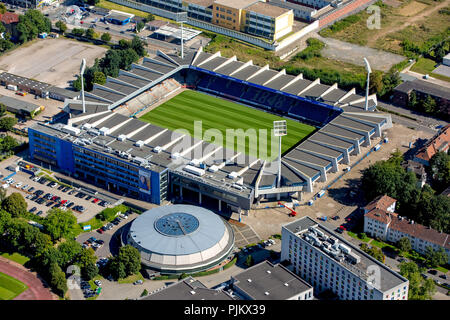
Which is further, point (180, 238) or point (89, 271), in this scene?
point (180, 238)

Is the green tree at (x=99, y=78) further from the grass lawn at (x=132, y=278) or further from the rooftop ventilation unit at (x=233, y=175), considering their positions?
the grass lawn at (x=132, y=278)

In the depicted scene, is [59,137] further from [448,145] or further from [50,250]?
[448,145]

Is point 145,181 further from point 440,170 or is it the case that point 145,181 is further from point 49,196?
point 440,170

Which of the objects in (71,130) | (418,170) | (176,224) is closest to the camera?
(176,224)

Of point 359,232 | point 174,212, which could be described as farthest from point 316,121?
point 174,212

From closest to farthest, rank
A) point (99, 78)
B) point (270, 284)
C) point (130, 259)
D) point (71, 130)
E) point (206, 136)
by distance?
point (270, 284)
point (130, 259)
point (71, 130)
point (206, 136)
point (99, 78)

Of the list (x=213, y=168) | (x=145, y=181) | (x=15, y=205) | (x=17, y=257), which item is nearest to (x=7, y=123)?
(x=15, y=205)

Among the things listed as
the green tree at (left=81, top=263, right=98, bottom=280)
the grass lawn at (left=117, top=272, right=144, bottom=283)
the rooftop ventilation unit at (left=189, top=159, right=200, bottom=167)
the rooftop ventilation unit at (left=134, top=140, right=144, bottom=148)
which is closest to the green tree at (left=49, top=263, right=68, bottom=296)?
the green tree at (left=81, top=263, right=98, bottom=280)
